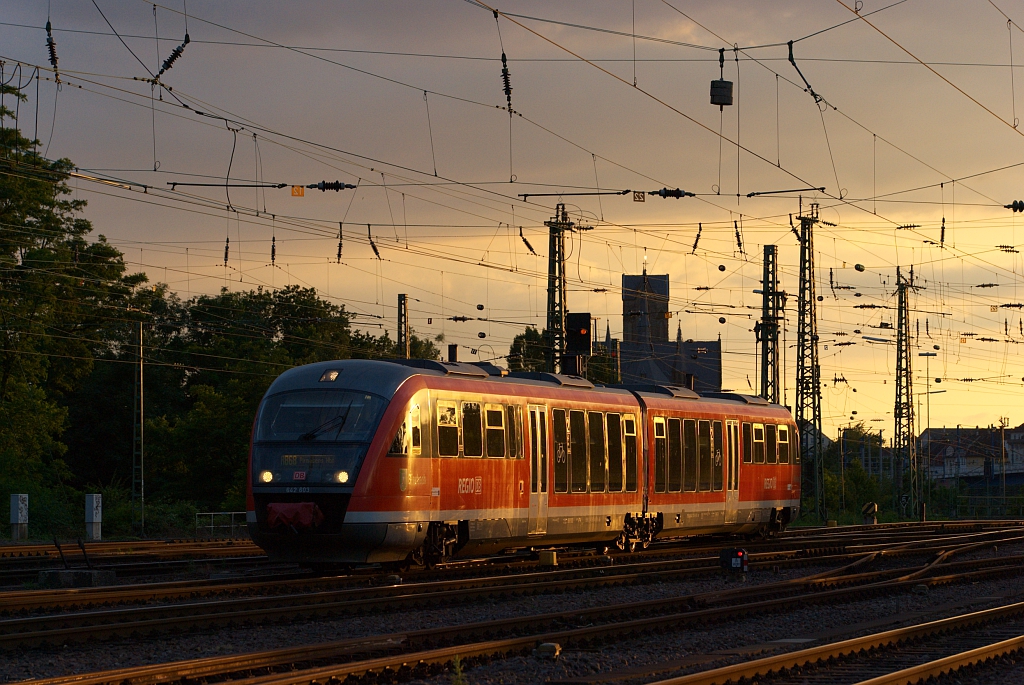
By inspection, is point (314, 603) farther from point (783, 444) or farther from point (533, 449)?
point (783, 444)

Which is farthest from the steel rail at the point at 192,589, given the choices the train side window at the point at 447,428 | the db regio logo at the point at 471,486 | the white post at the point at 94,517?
the white post at the point at 94,517

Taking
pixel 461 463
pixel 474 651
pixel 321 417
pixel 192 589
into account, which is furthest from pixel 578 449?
pixel 474 651

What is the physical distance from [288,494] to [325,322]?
6539 cm

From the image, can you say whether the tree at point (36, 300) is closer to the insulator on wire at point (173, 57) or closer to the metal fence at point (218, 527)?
the metal fence at point (218, 527)

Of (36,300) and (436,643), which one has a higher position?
(36,300)

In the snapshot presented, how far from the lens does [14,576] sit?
A: 69.4 ft

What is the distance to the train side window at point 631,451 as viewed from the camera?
86.7ft

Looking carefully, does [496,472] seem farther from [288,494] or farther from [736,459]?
[736,459]

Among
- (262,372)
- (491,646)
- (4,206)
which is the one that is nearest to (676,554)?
(491,646)

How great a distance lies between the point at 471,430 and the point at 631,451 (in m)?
5.67

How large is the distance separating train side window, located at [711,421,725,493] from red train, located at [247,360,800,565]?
0.21 m

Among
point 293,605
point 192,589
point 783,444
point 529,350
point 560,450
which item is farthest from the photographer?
point 529,350

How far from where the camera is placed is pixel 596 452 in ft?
83.4

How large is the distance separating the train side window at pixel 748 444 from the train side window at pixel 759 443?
0.22 m
